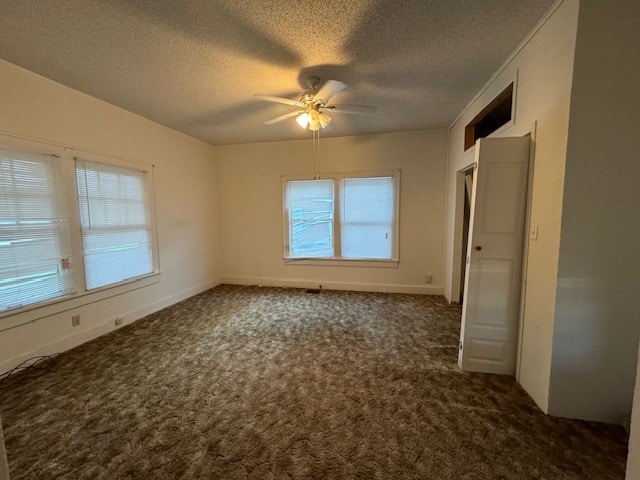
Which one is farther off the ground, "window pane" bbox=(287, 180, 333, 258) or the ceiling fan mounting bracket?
the ceiling fan mounting bracket

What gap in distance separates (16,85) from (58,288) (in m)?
1.83

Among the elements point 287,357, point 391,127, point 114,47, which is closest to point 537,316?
point 287,357

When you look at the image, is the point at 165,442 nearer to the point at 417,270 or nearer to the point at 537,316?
the point at 537,316

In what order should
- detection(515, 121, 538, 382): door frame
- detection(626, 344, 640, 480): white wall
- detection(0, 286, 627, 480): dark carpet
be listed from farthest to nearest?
detection(515, 121, 538, 382): door frame
detection(0, 286, 627, 480): dark carpet
detection(626, 344, 640, 480): white wall

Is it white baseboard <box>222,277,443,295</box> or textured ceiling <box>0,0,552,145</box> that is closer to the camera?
textured ceiling <box>0,0,552,145</box>

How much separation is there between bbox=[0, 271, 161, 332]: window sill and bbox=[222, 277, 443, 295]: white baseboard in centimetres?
174

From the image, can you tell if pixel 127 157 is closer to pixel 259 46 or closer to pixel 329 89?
pixel 259 46

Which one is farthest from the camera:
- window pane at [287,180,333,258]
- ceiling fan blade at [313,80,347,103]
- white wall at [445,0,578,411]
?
window pane at [287,180,333,258]

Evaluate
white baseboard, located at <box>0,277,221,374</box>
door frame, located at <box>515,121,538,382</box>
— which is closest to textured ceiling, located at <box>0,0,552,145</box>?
door frame, located at <box>515,121,538,382</box>

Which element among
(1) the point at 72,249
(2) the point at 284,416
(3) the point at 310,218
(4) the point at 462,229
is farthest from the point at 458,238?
(1) the point at 72,249

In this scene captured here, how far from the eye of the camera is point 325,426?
1784mm

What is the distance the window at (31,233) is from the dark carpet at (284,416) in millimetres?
686

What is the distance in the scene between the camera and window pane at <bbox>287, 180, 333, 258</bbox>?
4.73 meters

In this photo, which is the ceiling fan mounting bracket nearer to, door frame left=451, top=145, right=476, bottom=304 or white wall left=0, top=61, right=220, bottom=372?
door frame left=451, top=145, right=476, bottom=304
